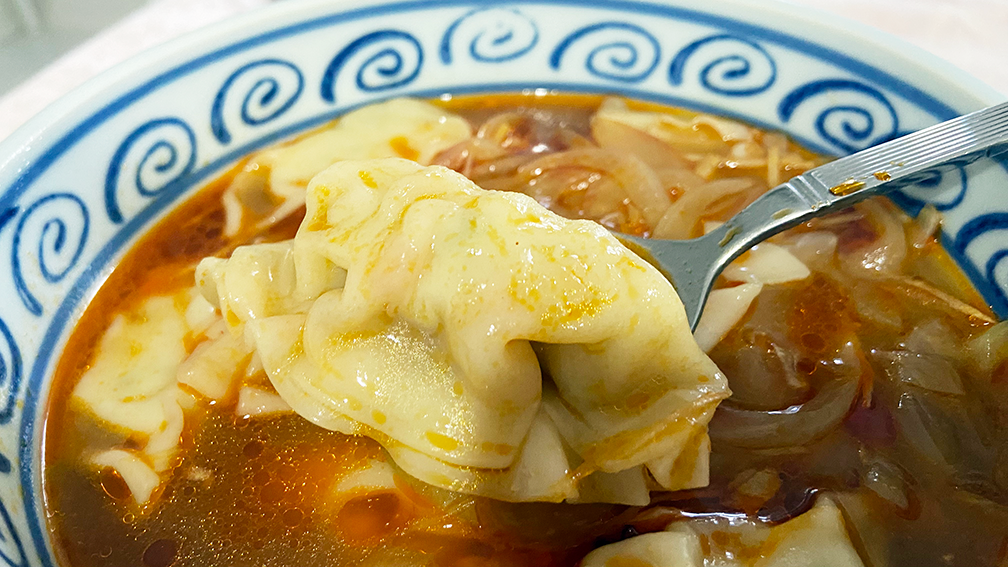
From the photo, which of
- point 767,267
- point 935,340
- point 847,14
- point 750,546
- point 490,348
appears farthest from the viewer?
point 847,14

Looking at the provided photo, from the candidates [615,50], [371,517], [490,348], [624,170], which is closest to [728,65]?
[615,50]

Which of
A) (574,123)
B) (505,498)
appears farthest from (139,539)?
(574,123)

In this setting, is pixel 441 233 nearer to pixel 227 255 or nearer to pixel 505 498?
pixel 505 498

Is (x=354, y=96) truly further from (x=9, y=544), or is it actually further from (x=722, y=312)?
(x=9, y=544)

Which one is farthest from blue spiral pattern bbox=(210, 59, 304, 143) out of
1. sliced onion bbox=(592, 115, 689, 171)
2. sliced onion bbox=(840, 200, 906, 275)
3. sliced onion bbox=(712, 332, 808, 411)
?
sliced onion bbox=(840, 200, 906, 275)

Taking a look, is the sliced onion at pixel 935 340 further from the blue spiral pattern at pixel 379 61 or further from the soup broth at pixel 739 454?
the blue spiral pattern at pixel 379 61
